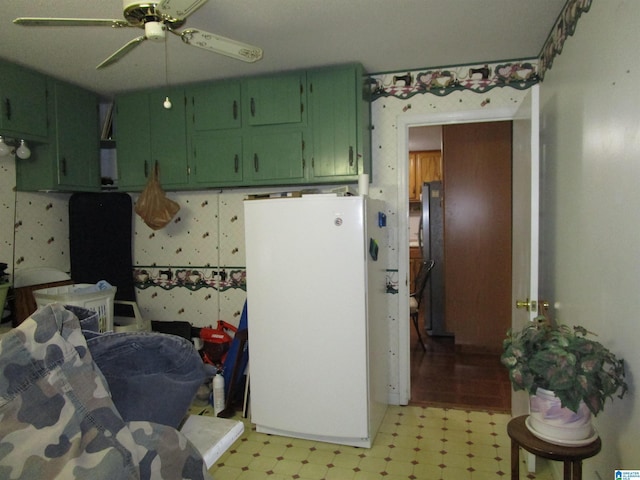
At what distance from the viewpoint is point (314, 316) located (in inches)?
97.8

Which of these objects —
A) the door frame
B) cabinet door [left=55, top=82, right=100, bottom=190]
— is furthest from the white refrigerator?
cabinet door [left=55, top=82, right=100, bottom=190]

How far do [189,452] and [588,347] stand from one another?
124 centimetres

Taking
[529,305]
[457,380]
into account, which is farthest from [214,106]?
[457,380]

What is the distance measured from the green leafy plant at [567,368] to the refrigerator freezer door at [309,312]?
1059 mm

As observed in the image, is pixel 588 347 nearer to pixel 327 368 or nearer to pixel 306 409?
pixel 327 368

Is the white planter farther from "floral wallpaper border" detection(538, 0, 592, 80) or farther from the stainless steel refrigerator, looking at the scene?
the stainless steel refrigerator

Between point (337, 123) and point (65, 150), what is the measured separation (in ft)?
6.25

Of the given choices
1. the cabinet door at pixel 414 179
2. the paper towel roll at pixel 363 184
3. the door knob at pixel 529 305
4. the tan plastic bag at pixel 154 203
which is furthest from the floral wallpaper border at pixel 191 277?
the cabinet door at pixel 414 179

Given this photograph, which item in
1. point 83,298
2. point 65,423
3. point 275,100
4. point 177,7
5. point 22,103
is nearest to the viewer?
point 65,423

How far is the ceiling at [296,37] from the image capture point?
6.65 ft

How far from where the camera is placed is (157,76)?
2.92m

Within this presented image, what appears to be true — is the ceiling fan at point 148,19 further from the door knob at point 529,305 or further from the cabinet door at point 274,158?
the door knob at point 529,305

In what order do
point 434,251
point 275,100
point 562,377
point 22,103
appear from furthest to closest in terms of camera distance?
point 434,251, point 275,100, point 22,103, point 562,377

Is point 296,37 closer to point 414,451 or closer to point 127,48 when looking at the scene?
point 127,48
